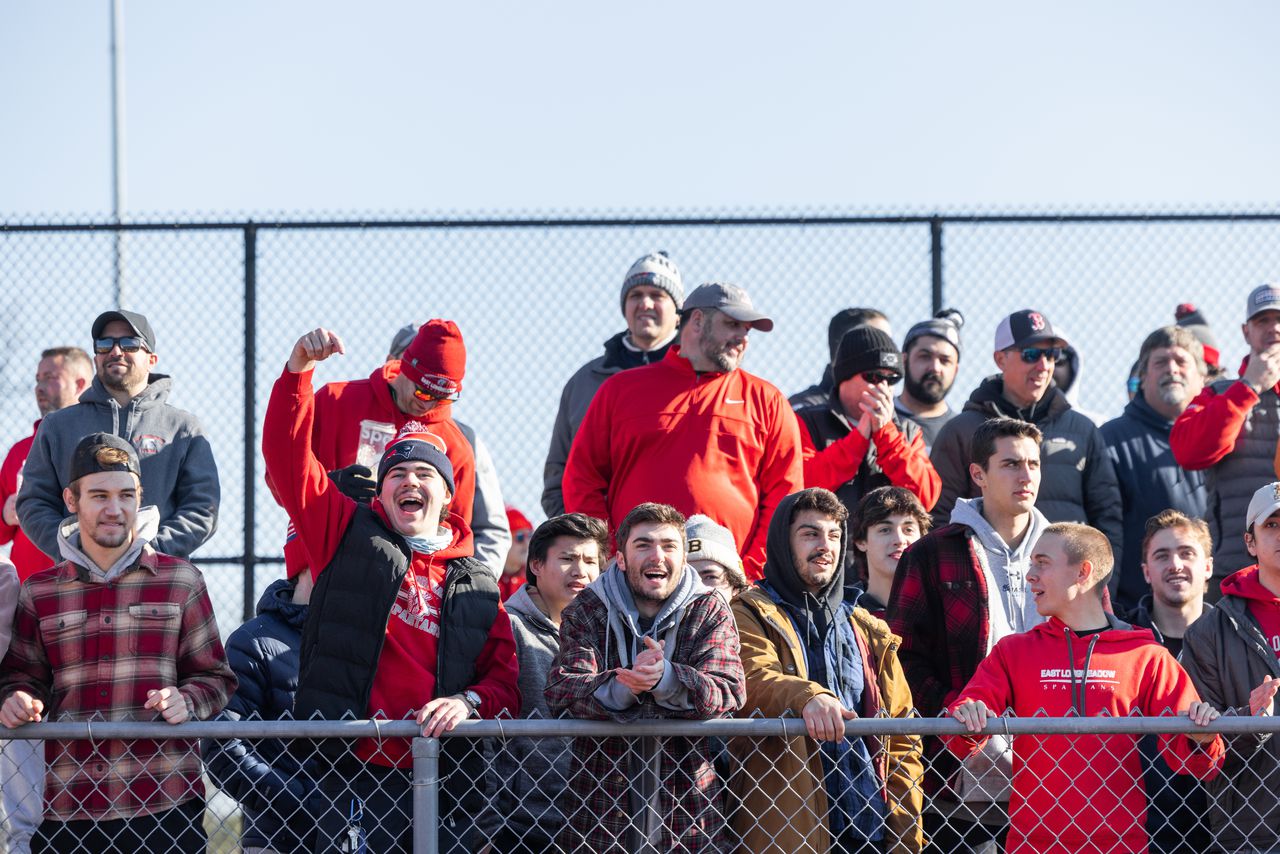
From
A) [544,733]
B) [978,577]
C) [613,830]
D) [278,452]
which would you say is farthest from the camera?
[978,577]

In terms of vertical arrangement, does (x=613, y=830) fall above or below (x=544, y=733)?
below

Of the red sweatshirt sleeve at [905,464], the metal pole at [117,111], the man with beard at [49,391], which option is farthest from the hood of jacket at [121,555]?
the metal pole at [117,111]

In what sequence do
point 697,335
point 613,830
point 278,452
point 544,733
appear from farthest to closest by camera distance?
point 697,335 < point 278,452 < point 613,830 < point 544,733

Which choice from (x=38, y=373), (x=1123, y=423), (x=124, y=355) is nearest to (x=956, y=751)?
(x=1123, y=423)

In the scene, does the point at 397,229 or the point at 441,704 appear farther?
the point at 397,229

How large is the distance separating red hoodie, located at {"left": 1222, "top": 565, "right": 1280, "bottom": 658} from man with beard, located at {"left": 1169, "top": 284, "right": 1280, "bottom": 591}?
56.9 inches

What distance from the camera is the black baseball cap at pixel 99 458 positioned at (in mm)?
4816

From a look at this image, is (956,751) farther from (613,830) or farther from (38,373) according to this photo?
(38,373)

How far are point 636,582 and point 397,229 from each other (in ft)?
10.8

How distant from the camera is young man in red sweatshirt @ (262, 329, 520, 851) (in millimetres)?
4746

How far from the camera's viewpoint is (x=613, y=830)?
4516 mm

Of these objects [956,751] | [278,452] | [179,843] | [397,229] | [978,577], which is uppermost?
[397,229]

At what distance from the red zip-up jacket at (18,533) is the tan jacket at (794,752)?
319 cm

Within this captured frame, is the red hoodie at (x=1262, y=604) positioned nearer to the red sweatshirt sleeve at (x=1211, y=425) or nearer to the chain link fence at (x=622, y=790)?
the chain link fence at (x=622, y=790)
